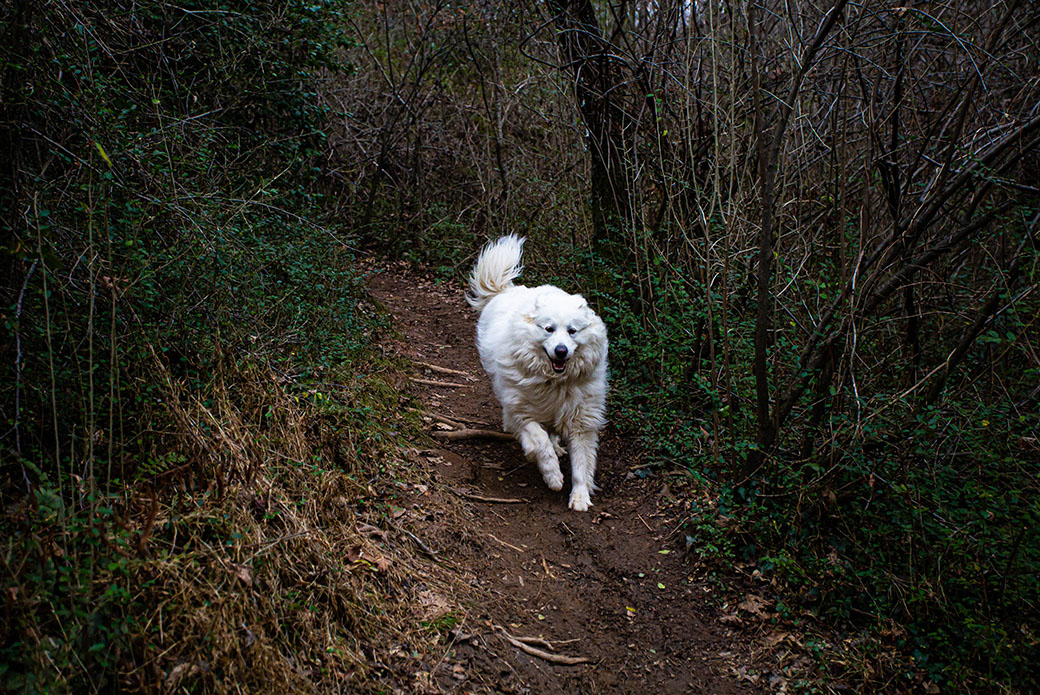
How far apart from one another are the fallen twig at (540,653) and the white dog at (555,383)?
149cm

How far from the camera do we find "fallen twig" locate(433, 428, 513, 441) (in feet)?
19.0

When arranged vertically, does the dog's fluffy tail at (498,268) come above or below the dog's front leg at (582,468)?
above

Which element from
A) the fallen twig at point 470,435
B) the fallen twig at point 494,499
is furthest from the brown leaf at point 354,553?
the fallen twig at point 470,435

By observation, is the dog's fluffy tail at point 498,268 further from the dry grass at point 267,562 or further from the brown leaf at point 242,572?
the brown leaf at point 242,572

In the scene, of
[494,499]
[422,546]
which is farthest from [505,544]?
[422,546]

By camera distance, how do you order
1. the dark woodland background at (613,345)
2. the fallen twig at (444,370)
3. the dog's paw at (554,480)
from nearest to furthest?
the dark woodland background at (613,345) → the dog's paw at (554,480) → the fallen twig at (444,370)

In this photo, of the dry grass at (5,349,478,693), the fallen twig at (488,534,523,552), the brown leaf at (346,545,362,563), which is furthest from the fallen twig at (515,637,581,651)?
the brown leaf at (346,545,362,563)

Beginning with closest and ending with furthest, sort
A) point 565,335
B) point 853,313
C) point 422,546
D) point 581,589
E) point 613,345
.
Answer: point 853,313, point 422,546, point 581,589, point 565,335, point 613,345

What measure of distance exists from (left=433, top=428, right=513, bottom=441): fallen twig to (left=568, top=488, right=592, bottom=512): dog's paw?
99cm

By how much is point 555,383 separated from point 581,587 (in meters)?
1.76

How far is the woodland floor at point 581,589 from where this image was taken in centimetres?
364

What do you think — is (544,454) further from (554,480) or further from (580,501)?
(580,501)

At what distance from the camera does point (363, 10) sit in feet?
35.0

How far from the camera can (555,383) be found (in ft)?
18.4
